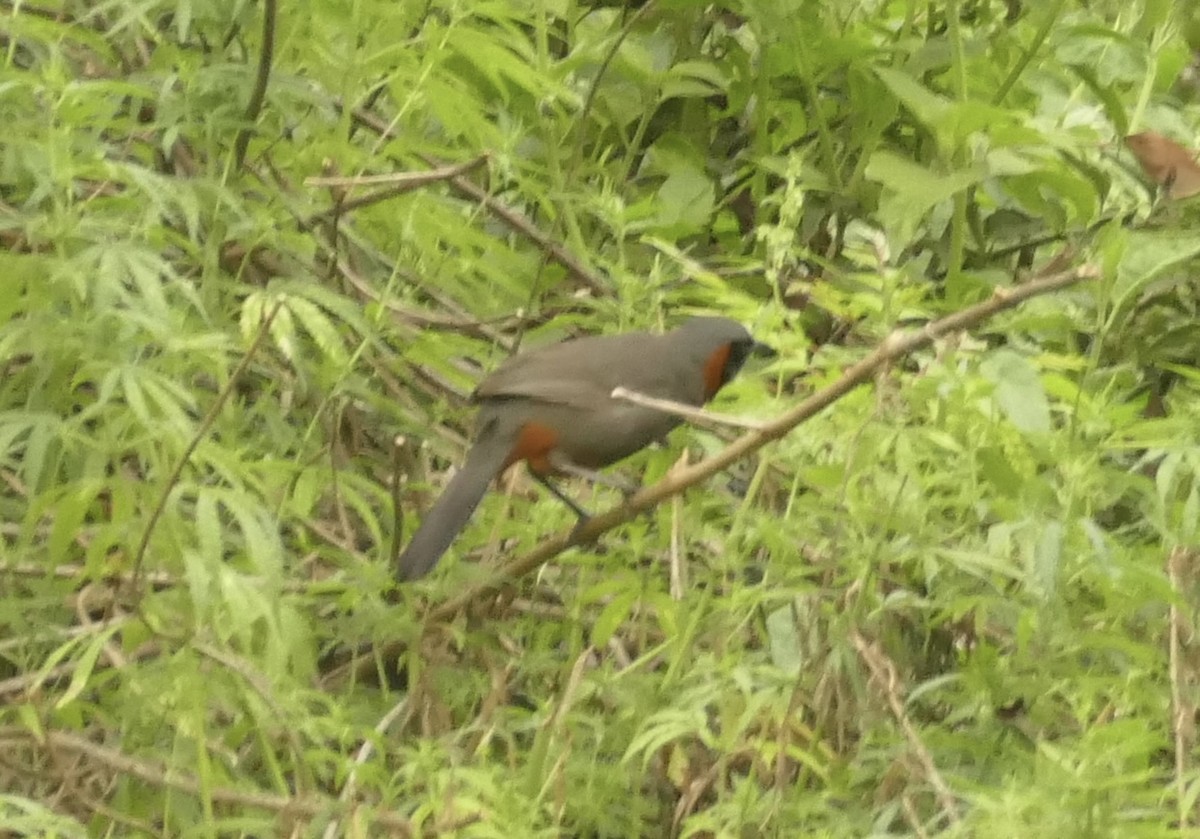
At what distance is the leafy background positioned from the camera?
1.60 metres

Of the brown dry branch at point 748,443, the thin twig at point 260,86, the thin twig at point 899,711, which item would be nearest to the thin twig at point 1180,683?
the thin twig at point 899,711

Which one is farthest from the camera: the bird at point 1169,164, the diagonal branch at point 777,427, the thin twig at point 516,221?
the thin twig at point 516,221

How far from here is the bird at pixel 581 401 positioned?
86.5 inches

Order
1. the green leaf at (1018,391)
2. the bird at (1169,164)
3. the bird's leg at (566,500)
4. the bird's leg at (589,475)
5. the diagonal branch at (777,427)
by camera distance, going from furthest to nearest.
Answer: the bird at (1169,164), the bird's leg at (589,475), the bird's leg at (566,500), the green leaf at (1018,391), the diagonal branch at (777,427)

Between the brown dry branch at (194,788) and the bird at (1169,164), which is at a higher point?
the bird at (1169,164)

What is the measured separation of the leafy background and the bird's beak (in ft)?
0.41

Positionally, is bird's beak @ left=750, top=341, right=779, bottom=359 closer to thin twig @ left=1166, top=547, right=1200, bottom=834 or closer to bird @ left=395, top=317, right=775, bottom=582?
bird @ left=395, top=317, right=775, bottom=582

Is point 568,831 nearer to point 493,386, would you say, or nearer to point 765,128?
point 493,386

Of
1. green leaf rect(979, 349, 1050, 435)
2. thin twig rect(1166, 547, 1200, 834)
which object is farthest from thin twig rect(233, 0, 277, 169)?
thin twig rect(1166, 547, 1200, 834)

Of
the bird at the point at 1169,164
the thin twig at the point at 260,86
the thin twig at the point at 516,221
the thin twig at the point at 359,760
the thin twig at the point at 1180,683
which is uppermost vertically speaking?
the thin twig at the point at 260,86

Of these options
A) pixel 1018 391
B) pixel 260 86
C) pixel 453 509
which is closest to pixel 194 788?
pixel 453 509

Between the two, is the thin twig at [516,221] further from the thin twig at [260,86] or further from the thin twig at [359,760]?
the thin twig at [359,760]

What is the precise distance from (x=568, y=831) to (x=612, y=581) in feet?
1.11

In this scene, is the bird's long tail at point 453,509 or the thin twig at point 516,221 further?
the thin twig at point 516,221
